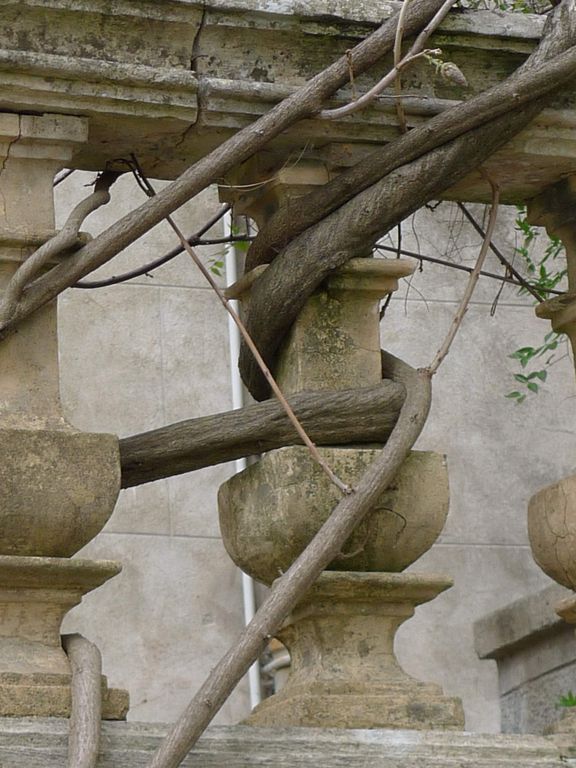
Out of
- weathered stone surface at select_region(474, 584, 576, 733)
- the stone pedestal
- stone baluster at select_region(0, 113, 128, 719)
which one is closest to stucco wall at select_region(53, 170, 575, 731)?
weathered stone surface at select_region(474, 584, 576, 733)

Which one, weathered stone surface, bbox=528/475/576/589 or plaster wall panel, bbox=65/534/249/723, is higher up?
plaster wall panel, bbox=65/534/249/723

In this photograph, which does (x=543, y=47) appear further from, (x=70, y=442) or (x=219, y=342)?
(x=219, y=342)

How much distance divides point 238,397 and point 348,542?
267 cm

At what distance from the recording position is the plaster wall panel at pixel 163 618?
5.84 m

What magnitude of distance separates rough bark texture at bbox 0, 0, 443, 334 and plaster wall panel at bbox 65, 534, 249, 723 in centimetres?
245

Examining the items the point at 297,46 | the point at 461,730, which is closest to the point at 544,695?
the point at 461,730

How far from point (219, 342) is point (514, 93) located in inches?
107

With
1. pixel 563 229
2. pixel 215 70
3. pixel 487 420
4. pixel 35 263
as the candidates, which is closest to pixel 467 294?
pixel 563 229

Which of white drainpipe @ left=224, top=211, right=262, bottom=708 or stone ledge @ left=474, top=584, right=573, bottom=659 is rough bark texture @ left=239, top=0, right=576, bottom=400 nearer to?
stone ledge @ left=474, top=584, right=573, bottom=659

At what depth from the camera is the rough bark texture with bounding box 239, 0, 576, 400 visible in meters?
3.60

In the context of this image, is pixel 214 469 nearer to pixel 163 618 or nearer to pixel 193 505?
pixel 193 505

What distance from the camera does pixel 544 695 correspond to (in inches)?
224

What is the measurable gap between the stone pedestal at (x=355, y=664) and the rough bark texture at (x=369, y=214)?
54cm

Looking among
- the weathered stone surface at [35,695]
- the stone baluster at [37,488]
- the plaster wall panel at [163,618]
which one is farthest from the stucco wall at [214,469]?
the weathered stone surface at [35,695]
